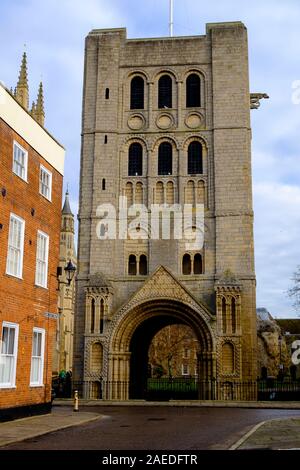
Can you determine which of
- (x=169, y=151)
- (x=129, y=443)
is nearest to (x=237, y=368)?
(x=169, y=151)

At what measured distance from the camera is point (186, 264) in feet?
128

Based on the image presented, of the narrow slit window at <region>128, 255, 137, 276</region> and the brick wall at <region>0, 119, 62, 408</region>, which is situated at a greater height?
the narrow slit window at <region>128, 255, 137, 276</region>

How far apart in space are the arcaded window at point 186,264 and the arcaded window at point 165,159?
18.8 ft

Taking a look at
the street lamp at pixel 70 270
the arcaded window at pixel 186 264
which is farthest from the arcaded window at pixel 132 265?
the street lamp at pixel 70 270

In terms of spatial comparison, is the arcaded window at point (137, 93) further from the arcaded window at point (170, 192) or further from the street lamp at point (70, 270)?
the street lamp at point (70, 270)

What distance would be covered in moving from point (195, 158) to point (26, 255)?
21.5 meters

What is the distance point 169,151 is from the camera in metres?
41.1

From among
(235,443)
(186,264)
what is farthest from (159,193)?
(235,443)

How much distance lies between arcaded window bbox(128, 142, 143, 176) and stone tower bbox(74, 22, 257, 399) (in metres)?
0.07

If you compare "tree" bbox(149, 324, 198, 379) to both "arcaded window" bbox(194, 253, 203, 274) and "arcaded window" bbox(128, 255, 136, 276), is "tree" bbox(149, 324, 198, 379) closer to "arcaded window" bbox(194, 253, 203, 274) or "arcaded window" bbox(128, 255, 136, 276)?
"arcaded window" bbox(128, 255, 136, 276)

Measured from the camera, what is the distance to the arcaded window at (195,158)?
40.3 metres

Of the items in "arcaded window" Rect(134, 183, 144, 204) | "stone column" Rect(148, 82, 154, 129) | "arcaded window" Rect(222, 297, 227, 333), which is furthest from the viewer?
"stone column" Rect(148, 82, 154, 129)

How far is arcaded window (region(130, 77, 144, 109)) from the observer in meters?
42.1

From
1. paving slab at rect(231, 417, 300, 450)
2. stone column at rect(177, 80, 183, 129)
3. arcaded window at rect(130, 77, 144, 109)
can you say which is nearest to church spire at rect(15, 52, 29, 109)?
arcaded window at rect(130, 77, 144, 109)
